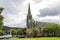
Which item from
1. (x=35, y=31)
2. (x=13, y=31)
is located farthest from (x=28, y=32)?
(x=13, y=31)

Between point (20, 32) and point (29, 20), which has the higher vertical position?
point (29, 20)

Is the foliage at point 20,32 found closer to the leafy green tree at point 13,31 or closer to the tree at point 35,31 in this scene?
the leafy green tree at point 13,31

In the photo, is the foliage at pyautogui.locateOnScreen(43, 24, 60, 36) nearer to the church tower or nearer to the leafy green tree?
the church tower

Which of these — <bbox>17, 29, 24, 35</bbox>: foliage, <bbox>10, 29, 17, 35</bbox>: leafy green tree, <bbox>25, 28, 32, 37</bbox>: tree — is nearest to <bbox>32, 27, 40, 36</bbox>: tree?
<bbox>25, 28, 32, 37</bbox>: tree

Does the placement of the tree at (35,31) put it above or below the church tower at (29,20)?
below

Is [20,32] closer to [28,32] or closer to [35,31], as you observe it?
[28,32]

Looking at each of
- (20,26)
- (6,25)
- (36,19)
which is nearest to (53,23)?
(36,19)

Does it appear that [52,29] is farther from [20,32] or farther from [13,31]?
[13,31]

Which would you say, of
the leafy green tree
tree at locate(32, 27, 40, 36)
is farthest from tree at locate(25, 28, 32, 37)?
the leafy green tree

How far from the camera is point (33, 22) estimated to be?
243 centimetres

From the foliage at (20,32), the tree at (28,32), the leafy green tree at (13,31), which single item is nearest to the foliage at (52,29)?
the tree at (28,32)

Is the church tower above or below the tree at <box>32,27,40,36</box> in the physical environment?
above

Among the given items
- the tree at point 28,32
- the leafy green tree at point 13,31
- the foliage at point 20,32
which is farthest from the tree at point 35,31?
the leafy green tree at point 13,31

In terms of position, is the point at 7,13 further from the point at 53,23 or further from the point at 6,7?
the point at 53,23
